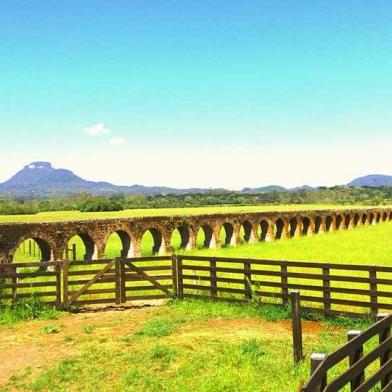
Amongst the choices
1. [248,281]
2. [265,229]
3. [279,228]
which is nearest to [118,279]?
[248,281]

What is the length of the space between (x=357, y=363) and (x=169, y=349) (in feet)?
17.7

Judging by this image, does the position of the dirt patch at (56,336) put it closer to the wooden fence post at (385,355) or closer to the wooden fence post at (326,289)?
the wooden fence post at (326,289)

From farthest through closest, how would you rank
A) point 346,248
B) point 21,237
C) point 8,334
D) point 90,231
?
point 346,248 < point 90,231 < point 21,237 < point 8,334

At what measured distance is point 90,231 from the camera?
29547mm

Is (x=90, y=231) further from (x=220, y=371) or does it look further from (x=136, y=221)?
(x=220, y=371)

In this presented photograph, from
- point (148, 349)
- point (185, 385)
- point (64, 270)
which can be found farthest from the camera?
point (64, 270)

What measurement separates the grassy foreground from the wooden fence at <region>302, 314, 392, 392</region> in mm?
2012

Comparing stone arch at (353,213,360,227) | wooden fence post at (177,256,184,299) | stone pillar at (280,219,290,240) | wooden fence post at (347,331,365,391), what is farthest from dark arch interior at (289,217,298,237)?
wooden fence post at (347,331,365,391)

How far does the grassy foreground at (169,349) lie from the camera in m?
8.28

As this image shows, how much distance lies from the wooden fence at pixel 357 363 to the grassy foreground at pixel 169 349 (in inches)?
79.2

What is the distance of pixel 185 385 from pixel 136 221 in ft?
81.5

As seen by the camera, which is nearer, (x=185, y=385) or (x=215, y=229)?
(x=185, y=385)

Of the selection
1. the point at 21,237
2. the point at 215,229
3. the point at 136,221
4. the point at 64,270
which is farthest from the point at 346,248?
the point at 64,270

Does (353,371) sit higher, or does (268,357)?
(353,371)
